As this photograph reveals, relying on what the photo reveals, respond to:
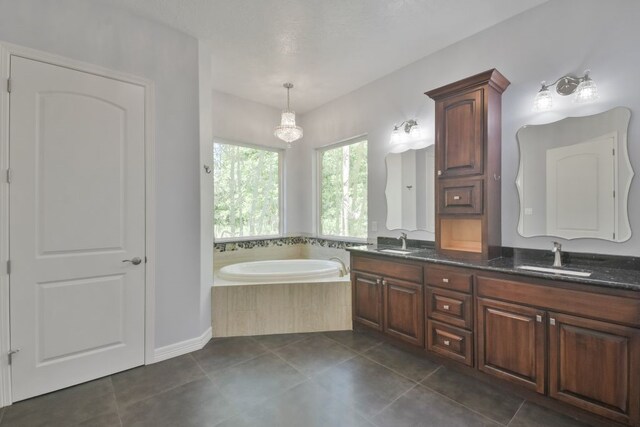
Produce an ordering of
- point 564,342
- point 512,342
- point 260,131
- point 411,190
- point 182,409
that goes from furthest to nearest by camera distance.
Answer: point 260,131, point 411,190, point 512,342, point 182,409, point 564,342

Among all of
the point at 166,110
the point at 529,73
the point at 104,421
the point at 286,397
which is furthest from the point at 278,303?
the point at 529,73

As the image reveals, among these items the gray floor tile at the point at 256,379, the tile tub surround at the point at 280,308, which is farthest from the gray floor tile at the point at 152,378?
the tile tub surround at the point at 280,308

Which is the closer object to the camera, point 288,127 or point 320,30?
point 320,30

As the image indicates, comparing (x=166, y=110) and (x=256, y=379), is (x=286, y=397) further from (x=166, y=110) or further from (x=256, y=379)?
(x=166, y=110)

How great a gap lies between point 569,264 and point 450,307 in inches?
34.7

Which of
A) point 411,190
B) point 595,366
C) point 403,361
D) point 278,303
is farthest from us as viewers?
point 411,190

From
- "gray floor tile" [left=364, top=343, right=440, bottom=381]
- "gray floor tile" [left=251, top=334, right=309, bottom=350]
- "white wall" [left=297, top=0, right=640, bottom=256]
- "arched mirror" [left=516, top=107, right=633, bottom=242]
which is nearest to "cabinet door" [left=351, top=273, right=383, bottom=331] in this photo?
"gray floor tile" [left=364, top=343, right=440, bottom=381]

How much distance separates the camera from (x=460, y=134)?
8.30ft

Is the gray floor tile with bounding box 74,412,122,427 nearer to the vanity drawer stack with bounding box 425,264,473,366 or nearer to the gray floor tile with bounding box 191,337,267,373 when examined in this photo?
the gray floor tile with bounding box 191,337,267,373

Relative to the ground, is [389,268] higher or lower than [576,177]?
lower

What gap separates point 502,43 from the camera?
2.54 m

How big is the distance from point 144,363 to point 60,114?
6.58ft

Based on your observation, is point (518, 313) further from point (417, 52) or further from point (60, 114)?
point (60, 114)

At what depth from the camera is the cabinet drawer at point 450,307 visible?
2.27m
